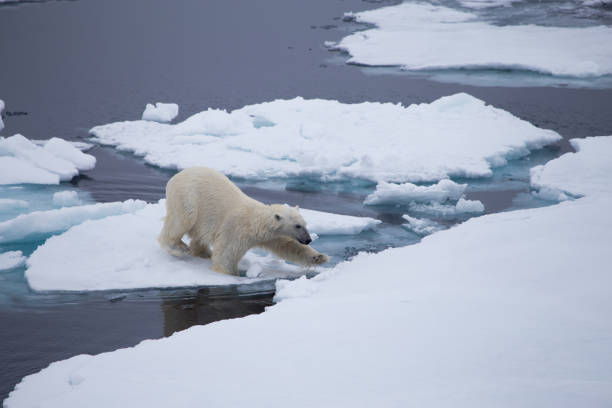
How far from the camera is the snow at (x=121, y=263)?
18.2ft

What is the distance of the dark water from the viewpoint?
5086 millimetres

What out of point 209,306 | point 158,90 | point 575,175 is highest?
point 158,90

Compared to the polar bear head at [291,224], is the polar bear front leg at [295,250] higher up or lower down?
lower down

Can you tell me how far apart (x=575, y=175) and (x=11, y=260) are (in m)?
7.76

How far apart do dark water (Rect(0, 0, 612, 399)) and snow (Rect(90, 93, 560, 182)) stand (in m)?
0.56

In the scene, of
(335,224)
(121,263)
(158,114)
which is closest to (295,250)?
(335,224)

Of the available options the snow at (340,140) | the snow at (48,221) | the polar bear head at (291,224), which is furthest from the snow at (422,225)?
the snow at (48,221)

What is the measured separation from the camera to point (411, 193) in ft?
27.2

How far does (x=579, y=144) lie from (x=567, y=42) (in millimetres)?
9819

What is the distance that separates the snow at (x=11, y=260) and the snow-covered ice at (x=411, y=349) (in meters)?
2.29

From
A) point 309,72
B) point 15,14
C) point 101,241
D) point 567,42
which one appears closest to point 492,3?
point 567,42

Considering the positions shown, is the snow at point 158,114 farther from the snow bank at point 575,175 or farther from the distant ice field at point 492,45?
the distant ice field at point 492,45

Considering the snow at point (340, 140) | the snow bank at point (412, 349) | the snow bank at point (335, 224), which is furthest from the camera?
the snow at point (340, 140)

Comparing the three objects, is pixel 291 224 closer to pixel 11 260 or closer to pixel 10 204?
pixel 11 260
